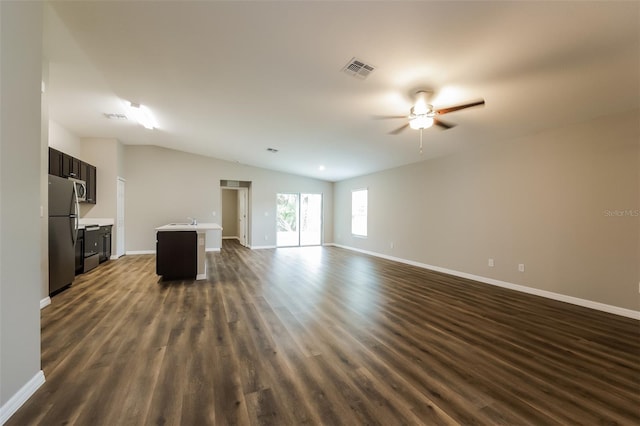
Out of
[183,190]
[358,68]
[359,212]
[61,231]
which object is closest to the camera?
[358,68]

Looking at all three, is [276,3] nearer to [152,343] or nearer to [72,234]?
[152,343]

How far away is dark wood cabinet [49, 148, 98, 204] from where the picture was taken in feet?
14.8

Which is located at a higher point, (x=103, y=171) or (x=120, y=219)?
(x=103, y=171)

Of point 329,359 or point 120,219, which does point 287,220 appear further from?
point 329,359

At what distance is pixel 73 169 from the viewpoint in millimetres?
5109

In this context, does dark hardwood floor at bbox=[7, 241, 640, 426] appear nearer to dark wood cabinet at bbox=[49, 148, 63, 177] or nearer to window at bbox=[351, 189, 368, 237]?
dark wood cabinet at bbox=[49, 148, 63, 177]

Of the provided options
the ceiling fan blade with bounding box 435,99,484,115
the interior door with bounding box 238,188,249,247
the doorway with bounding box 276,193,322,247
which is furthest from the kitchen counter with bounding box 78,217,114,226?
the ceiling fan blade with bounding box 435,99,484,115

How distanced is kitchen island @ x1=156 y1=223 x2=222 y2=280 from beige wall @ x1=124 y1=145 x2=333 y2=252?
3505mm

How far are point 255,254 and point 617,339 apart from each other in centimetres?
688

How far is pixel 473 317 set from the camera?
121 inches

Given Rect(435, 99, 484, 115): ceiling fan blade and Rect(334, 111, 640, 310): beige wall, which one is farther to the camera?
Rect(334, 111, 640, 310): beige wall

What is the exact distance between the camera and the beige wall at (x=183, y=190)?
7.38 m

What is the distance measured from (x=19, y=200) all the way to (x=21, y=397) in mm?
1179

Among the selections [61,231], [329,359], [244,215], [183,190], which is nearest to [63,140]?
[183,190]
